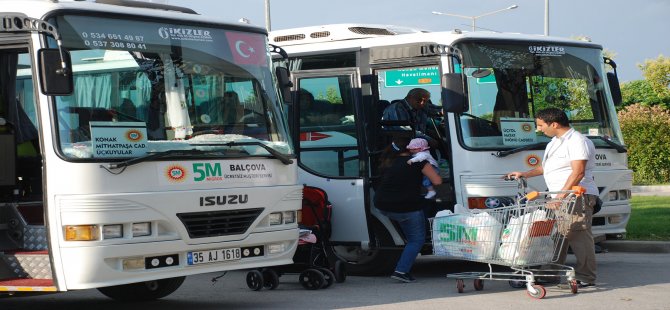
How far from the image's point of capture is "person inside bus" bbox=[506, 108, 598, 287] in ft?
34.6

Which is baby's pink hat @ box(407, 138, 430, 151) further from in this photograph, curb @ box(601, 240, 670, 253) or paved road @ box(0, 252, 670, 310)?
curb @ box(601, 240, 670, 253)

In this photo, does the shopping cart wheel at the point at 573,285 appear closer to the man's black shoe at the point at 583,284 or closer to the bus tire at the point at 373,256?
the man's black shoe at the point at 583,284

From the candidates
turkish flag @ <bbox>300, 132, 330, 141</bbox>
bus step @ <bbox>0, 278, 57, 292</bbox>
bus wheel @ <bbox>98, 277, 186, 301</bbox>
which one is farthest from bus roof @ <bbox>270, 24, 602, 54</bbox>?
bus step @ <bbox>0, 278, 57, 292</bbox>

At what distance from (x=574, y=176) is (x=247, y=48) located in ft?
10.8

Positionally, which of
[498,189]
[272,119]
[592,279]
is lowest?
[592,279]

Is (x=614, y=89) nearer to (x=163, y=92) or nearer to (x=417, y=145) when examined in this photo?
(x=417, y=145)

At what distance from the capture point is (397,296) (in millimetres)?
10891

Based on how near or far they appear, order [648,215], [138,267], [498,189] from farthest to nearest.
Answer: [648,215]
[498,189]
[138,267]

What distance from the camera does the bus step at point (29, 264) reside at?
9.05 metres

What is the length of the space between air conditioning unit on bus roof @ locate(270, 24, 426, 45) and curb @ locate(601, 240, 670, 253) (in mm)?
3996

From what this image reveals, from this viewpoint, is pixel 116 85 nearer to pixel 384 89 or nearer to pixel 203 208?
pixel 203 208

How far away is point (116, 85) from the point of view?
9.40 metres

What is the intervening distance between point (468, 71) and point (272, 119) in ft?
9.05

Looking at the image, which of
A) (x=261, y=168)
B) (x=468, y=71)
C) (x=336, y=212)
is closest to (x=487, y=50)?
(x=468, y=71)
